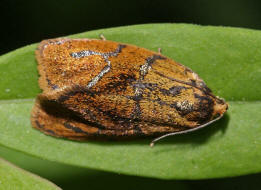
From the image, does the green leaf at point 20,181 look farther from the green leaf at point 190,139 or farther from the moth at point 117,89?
the moth at point 117,89

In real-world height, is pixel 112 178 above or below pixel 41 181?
below

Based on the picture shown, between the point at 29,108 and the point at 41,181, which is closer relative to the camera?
the point at 41,181

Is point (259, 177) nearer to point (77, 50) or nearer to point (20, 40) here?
point (77, 50)

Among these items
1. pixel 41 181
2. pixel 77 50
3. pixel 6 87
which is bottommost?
pixel 41 181

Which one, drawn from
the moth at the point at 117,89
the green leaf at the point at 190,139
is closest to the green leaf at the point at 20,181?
the green leaf at the point at 190,139

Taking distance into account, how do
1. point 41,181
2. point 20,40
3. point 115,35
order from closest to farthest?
point 41,181
point 115,35
point 20,40

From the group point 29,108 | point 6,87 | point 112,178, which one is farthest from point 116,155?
point 6,87
